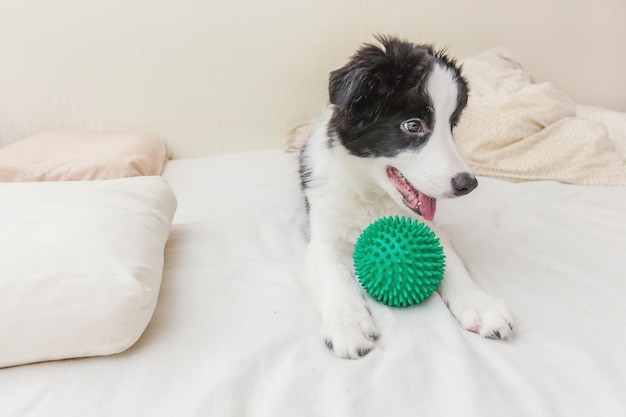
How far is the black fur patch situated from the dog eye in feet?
0.04

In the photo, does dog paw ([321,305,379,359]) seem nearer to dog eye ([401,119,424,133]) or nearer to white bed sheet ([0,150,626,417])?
white bed sheet ([0,150,626,417])

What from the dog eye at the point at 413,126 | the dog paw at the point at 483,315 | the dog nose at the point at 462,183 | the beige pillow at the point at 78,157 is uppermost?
the dog eye at the point at 413,126

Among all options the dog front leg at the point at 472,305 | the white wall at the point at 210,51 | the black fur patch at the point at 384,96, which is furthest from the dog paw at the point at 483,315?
the white wall at the point at 210,51

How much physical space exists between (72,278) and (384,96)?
887 mm

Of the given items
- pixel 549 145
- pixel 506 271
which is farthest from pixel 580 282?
pixel 549 145

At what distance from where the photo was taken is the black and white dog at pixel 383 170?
1.00 m

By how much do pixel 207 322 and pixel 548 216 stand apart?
4.33ft

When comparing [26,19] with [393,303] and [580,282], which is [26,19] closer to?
[393,303]

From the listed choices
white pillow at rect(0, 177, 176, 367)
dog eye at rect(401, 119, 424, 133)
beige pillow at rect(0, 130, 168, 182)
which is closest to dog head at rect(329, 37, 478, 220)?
dog eye at rect(401, 119, 424, 133)

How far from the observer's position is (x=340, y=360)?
33.9 inches

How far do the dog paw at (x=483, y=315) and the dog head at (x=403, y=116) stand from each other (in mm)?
270

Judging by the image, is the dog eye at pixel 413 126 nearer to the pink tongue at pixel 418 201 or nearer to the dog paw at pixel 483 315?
the pink tongue at pixel 418 201

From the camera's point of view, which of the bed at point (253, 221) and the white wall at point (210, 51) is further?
the white wall at point (210, 51)

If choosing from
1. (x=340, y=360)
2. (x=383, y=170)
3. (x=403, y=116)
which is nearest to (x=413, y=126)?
(x=403, y=116)
